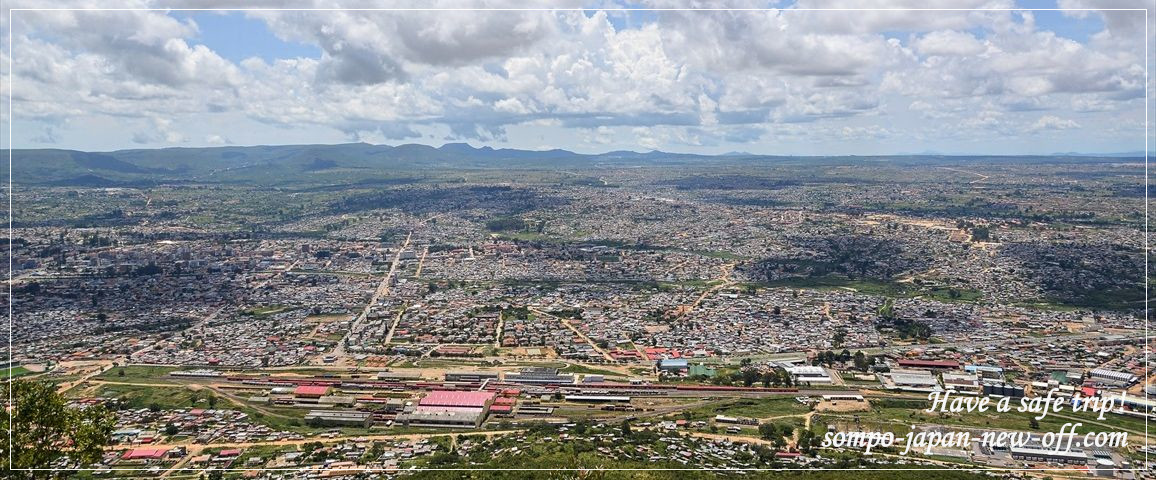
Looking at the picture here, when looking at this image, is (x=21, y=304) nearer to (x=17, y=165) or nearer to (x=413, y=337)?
(x=413, y=337)

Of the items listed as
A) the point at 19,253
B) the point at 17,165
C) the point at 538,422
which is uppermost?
the point at 17,165

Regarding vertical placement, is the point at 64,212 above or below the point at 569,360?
above

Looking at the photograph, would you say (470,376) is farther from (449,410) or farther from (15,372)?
(15,372)

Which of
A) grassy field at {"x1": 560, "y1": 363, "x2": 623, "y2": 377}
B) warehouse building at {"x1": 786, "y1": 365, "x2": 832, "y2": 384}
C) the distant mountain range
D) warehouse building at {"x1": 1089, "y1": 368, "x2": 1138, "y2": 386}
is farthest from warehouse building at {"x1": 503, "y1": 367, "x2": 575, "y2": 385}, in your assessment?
the distant mountain range

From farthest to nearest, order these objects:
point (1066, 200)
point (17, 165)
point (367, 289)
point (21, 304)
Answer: point (17, 165), point (1066, 200), point (367, 289), point (21, 304)

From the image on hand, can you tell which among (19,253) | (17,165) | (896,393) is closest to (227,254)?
(19,253)

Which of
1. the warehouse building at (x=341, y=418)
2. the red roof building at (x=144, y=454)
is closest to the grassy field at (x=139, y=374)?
the red roof building at (x=144, y=454)

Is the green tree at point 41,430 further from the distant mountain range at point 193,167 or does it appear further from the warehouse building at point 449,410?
the distant mountain range at point 193,167

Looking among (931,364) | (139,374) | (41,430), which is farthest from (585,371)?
(41,430)
